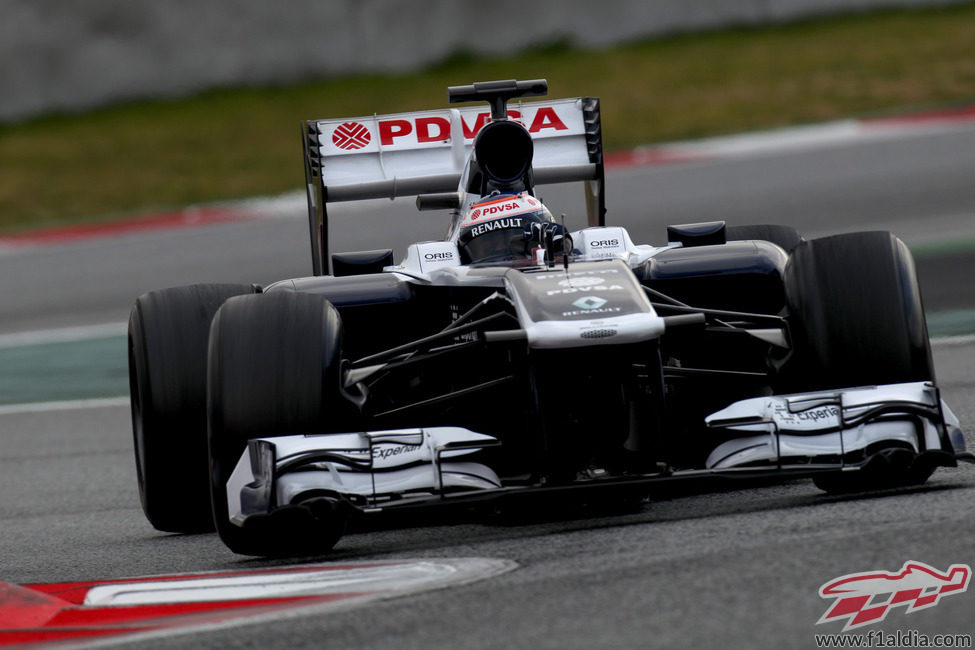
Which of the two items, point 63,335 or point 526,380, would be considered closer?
point 526,380

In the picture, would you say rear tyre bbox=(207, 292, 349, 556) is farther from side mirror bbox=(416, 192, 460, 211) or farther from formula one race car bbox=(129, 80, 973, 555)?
side mirror bbox=(416, 192, 460, 211)

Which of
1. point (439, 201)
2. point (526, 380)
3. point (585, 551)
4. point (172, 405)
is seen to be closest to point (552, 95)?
point (439, 201)

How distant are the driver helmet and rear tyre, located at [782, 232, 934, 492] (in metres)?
1.32

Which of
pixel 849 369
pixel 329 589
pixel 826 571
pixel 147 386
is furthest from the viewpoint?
pixel 147 386

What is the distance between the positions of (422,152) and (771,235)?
1842 mm

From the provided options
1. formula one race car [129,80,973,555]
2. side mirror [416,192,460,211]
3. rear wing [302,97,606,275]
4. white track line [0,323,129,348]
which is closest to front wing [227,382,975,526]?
formula one race car [129,80,973,555]

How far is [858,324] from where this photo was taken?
5.25 meters

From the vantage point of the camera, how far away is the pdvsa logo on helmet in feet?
11.7

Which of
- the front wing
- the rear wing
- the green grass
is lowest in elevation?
the front wing

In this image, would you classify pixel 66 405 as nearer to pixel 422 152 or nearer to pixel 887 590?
pixel 422 152

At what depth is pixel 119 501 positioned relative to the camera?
7.30 m

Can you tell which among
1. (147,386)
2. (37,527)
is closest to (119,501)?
(37,527)

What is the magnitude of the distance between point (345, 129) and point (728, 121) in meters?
9.84

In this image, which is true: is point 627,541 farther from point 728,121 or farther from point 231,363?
point 728,121
